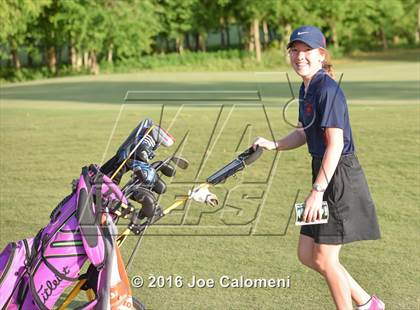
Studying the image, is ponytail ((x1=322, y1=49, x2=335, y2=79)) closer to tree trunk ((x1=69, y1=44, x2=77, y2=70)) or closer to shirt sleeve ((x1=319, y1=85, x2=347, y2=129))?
shirt sleeve ((x1=319, y1=85, x2=347, y2=129))

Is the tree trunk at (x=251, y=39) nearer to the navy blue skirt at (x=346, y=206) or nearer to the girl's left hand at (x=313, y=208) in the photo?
the navy blue skirt at (x=346, y=206)

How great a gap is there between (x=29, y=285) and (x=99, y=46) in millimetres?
57515

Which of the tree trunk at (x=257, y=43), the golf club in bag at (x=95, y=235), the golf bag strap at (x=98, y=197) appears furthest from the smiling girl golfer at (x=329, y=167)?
the tree trunk at (x=257, y=43)

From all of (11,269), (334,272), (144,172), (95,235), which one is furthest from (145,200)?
(334,272)

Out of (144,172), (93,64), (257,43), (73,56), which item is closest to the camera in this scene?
(144,172)

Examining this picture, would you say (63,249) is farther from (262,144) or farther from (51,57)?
(51,57)

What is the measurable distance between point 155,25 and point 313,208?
63881 mm

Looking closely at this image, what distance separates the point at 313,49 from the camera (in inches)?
187

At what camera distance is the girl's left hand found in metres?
4.58

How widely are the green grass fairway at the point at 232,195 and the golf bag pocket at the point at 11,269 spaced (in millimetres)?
1616

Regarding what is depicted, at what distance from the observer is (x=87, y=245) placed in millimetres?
4312

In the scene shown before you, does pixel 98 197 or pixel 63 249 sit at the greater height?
pixel 98 197

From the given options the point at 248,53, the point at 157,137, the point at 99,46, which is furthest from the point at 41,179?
the point at 248,53

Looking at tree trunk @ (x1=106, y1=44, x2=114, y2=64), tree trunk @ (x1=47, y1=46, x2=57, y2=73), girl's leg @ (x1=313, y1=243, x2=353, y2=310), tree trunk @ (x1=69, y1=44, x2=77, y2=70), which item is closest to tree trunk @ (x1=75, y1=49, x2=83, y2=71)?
tree trunk @ (x1=69, y1=44, x2=77, y2=70)
